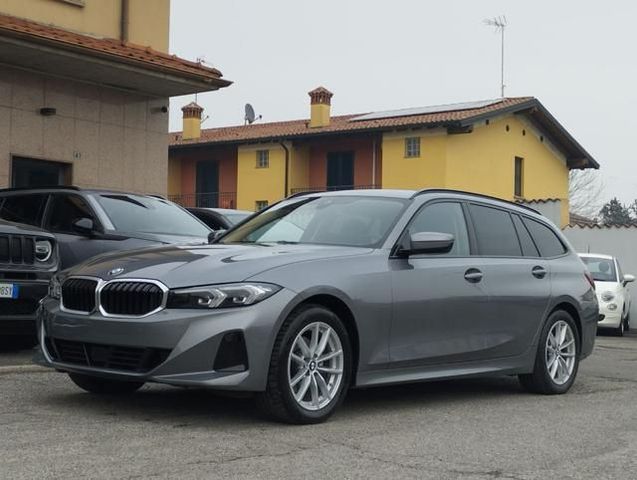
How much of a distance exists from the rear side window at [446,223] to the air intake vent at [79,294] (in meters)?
2.25

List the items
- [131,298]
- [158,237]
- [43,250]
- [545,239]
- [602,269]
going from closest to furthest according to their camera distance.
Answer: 1. [131,298]
2. [545,239]
3. [43,250]
4. [158,237]
5. [602,269]

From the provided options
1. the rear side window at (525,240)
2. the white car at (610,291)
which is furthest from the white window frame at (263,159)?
the rear side window at (525,240)

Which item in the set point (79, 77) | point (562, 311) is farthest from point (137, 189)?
point (562, 311)

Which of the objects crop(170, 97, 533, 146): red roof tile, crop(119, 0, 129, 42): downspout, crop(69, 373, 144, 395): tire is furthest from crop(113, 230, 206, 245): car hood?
crop(170, 97, 533, 146): red roof tile

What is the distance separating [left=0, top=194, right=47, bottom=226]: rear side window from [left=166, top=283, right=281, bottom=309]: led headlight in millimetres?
5262

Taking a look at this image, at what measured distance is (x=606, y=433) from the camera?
607 centimetres

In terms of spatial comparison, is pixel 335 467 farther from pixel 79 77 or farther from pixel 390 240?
pixel 79 77

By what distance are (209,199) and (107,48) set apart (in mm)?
31081

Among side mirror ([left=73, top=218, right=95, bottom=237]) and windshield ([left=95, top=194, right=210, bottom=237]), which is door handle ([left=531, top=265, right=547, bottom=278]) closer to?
windshield ([left=95, top=194, right=210, bottom=237])

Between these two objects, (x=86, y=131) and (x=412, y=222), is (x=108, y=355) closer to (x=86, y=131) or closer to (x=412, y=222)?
(x=412, y=222)

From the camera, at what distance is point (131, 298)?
571 centimetres

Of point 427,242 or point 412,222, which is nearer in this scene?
point 427,242

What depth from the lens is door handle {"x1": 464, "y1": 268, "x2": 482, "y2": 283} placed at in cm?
711

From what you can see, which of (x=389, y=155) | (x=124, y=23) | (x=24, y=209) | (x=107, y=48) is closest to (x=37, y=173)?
(x=107, y=48)
